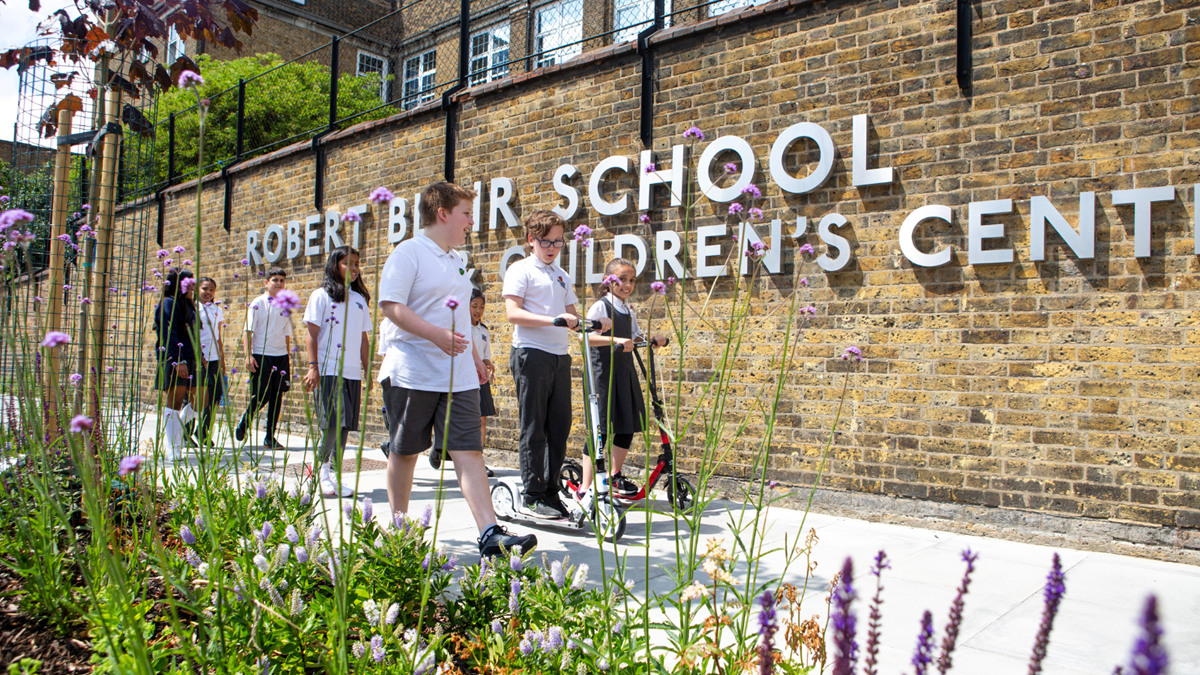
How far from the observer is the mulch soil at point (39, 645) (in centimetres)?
207

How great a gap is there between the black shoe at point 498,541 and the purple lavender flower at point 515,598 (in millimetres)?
807

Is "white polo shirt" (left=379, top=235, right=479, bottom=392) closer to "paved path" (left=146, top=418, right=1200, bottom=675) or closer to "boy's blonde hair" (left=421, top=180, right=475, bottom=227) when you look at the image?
"boy's blonde hair" (left=421, top=180, right=475, bottom=227)

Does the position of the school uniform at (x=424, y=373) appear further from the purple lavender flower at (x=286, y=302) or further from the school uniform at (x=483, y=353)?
the school uniform at (x=483, y=353)

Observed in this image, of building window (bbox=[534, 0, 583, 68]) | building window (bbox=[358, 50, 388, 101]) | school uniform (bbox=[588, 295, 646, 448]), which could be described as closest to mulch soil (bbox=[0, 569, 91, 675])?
school uniform (bbox=[588, 295, 646, 448])

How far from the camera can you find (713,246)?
585cm

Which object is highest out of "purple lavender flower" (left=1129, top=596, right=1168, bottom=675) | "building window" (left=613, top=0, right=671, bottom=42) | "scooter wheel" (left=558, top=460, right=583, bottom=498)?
"building window" (left=613, top=0, right=671, bottom=42)

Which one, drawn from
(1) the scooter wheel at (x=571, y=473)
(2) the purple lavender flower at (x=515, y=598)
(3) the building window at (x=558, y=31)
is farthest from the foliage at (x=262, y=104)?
(2) the purple lavender flower at (x=515, y=598)

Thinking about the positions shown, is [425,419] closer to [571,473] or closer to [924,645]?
[571,473]

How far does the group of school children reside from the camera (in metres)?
3.16

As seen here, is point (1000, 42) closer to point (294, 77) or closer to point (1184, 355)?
point (1184, 355)

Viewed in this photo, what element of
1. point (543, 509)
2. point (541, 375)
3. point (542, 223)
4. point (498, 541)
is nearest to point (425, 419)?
point (498, 541)

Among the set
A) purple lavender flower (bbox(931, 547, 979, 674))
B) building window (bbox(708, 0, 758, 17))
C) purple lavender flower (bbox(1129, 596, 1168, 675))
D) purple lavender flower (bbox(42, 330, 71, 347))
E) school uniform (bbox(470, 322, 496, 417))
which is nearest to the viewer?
purple lavender flower (bbox(1129, 596, 1168, 675))

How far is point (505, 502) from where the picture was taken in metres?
4.58

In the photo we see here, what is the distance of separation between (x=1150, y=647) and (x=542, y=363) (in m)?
3.89
